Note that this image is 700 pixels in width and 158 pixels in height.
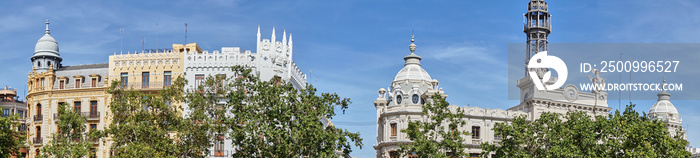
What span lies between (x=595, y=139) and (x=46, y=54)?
52413 millimetres

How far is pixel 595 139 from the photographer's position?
8294 cm

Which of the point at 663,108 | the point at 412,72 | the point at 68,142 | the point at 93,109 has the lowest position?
the point at 68,142

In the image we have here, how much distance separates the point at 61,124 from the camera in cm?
7919

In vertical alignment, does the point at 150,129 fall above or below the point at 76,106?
below

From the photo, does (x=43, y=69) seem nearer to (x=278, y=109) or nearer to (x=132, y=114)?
(x=132, y=114)

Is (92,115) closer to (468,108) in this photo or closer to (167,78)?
(167,78)

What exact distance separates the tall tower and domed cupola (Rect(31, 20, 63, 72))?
208 ft

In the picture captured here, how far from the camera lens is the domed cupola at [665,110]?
140 metres

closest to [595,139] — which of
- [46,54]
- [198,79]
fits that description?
[198,79]

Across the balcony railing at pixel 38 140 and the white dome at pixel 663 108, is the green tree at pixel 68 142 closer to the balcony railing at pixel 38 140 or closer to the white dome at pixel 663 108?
the balcony railing at pixel 38 140

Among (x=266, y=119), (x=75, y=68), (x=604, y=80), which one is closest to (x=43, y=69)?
(x=75, y=68)

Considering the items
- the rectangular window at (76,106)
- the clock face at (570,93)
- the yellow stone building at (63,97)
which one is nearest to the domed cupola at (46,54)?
the yellow stone building at (63,97)

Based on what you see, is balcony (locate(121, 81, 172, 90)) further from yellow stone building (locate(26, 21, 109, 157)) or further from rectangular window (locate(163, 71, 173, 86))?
yellow stone building (locate(26, 21, 109, 157))

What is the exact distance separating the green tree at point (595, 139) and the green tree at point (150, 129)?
77.0ft
